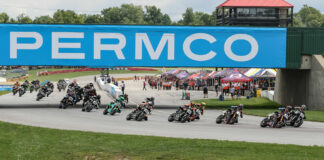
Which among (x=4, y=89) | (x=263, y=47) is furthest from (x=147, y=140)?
(x=4, y=89)

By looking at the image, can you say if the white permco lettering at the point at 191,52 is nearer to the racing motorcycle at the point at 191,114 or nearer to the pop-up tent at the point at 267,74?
the racing motorcycle at the point at 191,114

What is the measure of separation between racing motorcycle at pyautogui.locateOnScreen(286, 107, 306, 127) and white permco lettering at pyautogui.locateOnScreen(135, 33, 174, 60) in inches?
494

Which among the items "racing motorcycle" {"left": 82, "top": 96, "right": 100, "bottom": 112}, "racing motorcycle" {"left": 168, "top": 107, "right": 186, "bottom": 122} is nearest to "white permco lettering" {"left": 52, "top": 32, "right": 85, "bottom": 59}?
"racing motorcycle" {"left": 82, "top": 96, "right": 100, "bottom": 112}

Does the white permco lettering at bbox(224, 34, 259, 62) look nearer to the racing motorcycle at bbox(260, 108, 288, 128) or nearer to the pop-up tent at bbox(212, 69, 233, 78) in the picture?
the racing motorcycle at bbox(260, 108, 288, 128)

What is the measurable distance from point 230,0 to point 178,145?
7599 cm

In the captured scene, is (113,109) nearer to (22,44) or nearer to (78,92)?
(78,92)

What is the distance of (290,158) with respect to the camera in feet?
51.3

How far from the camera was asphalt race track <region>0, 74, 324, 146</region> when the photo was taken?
2080cm

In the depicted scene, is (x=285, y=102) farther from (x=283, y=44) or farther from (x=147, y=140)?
(x=147, y=140)

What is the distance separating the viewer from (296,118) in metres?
24.6

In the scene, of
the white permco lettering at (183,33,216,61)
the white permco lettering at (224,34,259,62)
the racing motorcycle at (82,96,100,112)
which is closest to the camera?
the racing motorcycle at (82,96,100,112)

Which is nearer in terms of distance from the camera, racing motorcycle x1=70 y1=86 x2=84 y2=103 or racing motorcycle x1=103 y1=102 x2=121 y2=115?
racing motorcycle x1=103 y1=102 x2=121 y2=115

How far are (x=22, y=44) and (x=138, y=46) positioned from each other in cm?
816

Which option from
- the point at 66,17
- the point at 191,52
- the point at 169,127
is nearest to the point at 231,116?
the point at 169,127
